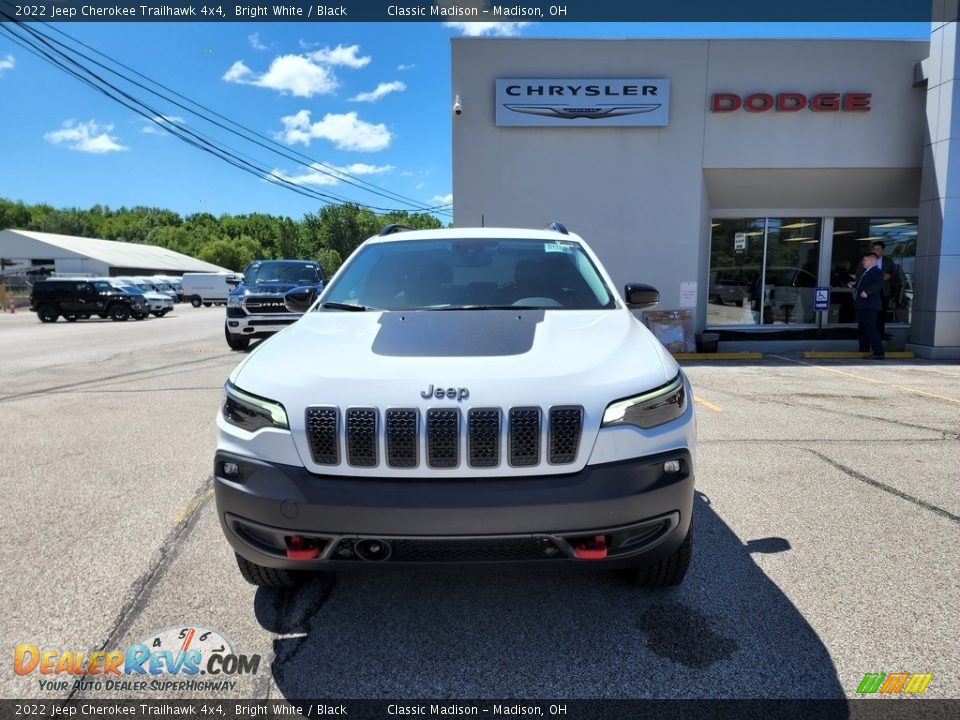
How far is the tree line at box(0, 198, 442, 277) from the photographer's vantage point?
82250 millimetres

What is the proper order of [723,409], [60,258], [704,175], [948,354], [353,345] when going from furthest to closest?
[60,258], [704,175], [948,354], [723,409], [353,345]

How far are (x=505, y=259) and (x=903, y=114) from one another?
12.3m

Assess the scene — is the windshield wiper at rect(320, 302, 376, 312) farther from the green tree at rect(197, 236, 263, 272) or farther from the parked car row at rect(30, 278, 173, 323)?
the green tree at rect(197, 236, 263, 272)

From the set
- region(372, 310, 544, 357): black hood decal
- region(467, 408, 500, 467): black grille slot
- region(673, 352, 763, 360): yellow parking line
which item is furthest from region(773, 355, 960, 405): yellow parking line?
region(467, 408, 500, 467): black grille slot

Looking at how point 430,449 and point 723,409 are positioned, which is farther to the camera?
point 723,409

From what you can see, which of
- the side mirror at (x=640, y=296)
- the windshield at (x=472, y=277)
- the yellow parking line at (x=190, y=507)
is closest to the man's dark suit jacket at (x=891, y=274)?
the side mirror at (x=640, y=296)

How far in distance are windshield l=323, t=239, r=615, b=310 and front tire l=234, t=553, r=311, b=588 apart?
4.90ft

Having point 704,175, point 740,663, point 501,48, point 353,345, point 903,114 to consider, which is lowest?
point 740,663

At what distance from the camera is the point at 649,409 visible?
240cm

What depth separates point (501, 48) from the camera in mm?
11828

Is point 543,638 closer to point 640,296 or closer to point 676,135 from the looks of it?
point 640,296

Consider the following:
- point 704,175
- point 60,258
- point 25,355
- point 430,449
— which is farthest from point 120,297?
point 60,258

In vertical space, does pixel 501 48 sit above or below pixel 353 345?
above

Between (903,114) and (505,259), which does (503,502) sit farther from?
(903,114)
